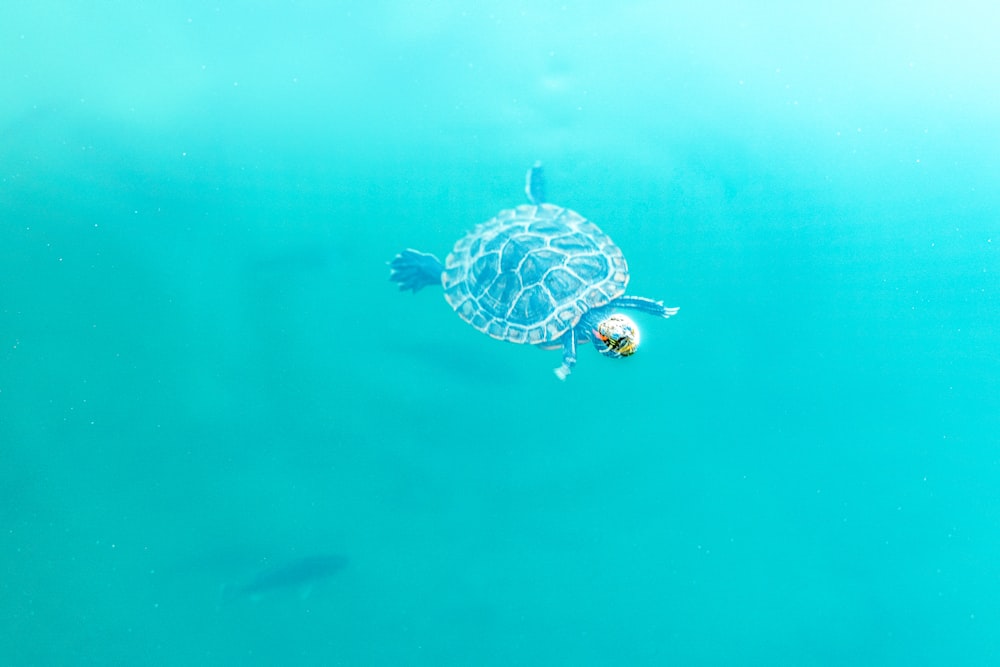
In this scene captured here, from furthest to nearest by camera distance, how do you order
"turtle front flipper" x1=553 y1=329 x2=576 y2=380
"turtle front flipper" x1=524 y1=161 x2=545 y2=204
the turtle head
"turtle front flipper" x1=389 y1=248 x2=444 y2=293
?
"turtle front flipper" x1=524 y1=161 x2=545 y2=204, "turtle front flipper" x1=389 y1=248 x2=444 y2=293, "turtle front flipper" x1=553 y1=329 x2=576 y2=380, the turtle head

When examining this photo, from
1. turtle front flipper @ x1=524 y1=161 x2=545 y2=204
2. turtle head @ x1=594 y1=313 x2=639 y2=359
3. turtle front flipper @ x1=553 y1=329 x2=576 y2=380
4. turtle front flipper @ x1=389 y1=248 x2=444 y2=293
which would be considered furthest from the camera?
turtle front flipper @ x1=524 y1=161 x2=545 y2=204

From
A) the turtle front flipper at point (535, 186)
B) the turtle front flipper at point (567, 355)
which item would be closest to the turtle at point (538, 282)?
the turtle front flipper at point (567, 355)

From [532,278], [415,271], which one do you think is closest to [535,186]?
[532,278]

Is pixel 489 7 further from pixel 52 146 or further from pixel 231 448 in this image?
pixel 231 448

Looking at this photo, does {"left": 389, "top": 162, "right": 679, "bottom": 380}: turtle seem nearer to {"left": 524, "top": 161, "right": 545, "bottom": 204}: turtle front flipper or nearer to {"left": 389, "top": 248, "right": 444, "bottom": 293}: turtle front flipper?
{"left": 389, "top": 248, "right": 444, "bottom": 293}: turtle front flipper

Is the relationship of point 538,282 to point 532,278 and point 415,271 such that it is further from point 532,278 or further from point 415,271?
point 415,271

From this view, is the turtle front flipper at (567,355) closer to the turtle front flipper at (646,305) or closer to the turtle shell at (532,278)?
the turtle shell at (532,278)

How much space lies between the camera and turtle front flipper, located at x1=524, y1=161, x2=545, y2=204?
140 inches

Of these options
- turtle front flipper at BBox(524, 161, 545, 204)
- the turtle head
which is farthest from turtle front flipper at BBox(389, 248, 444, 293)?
the turtle head

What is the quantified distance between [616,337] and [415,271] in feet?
A: 3.41

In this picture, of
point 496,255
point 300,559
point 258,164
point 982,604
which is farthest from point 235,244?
point 982,604

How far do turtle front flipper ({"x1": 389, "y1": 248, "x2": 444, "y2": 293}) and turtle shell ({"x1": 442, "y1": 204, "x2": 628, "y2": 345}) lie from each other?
55 mm

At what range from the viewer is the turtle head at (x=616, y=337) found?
3.11 m

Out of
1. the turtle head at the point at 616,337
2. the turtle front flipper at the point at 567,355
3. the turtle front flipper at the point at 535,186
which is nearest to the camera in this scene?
the turtle head at the point at 616,337
